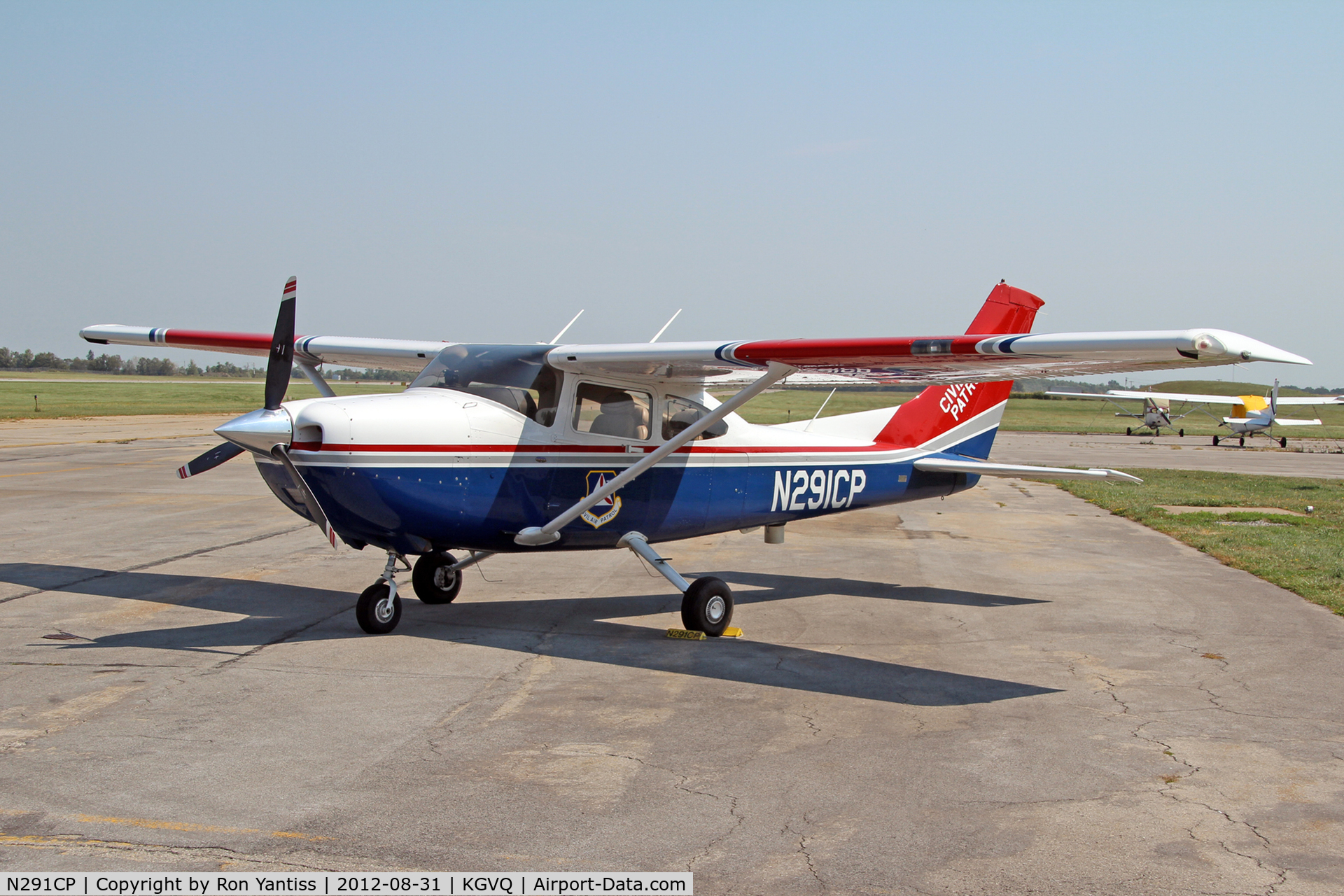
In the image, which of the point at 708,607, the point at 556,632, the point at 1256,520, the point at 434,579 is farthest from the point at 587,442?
the point at 1256,520

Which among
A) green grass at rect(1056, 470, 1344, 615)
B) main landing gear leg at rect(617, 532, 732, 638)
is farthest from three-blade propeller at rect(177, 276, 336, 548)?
green grass at rect(1056, 470, 1344, 615)

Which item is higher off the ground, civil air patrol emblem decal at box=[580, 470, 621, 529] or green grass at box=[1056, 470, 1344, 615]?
civil air patrol emblem decal at box=[580, 470, 621, 529]

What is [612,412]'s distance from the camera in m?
8.67

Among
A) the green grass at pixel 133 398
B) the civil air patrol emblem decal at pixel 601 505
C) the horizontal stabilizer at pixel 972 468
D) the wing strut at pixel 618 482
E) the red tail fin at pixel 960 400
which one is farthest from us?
the green grass at pixel 133 398

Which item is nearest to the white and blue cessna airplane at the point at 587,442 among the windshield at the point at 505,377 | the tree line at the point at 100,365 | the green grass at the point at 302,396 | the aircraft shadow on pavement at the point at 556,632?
the windshield at the point at 505,377

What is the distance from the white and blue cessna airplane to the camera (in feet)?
23.7

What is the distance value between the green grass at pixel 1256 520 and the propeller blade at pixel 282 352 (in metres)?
9.30

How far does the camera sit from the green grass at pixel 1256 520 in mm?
11242

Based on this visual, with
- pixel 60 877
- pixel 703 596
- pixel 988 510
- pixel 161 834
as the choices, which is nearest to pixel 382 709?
pixel 161 834

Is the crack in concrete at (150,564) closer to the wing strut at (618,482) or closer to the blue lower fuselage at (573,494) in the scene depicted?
the blue lower fuselage at (573,494)

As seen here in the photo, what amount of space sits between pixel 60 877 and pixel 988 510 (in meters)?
16.7

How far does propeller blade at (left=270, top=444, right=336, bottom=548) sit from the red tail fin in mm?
5761

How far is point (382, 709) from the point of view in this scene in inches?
240

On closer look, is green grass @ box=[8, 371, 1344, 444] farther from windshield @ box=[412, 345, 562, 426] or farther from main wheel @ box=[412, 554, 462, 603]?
windshield @ box=[412, 345, 562, 426]
